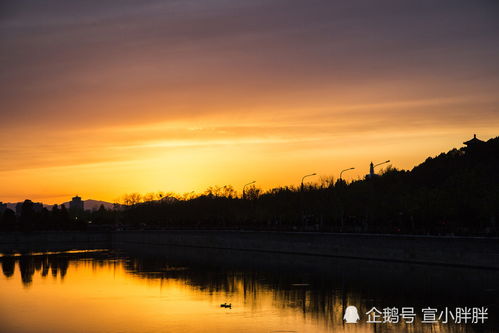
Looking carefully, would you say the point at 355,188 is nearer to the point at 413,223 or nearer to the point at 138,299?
the point at 413,223

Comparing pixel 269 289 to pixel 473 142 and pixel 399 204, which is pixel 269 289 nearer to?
pixel 399 204

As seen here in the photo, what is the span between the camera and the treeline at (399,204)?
94.3 meters

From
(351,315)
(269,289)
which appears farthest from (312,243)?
(351,315)

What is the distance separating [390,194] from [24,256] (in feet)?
217

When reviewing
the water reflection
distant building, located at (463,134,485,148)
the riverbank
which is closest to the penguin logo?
the water reflection

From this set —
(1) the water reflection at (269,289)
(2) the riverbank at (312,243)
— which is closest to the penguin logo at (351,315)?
(1) the water reflection at (269,289)

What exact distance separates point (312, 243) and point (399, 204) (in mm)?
19185

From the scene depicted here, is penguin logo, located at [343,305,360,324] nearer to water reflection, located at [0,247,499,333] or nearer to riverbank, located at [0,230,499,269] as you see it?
water reflection, located at [0,247,499,333]

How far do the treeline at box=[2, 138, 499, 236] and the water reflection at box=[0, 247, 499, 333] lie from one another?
430 inches

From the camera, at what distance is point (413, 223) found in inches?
4183

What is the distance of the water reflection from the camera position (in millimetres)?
47750

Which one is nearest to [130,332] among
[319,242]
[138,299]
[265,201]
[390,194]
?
[138,299]

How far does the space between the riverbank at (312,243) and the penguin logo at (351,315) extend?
23272mm

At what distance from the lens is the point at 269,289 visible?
66312 mm
